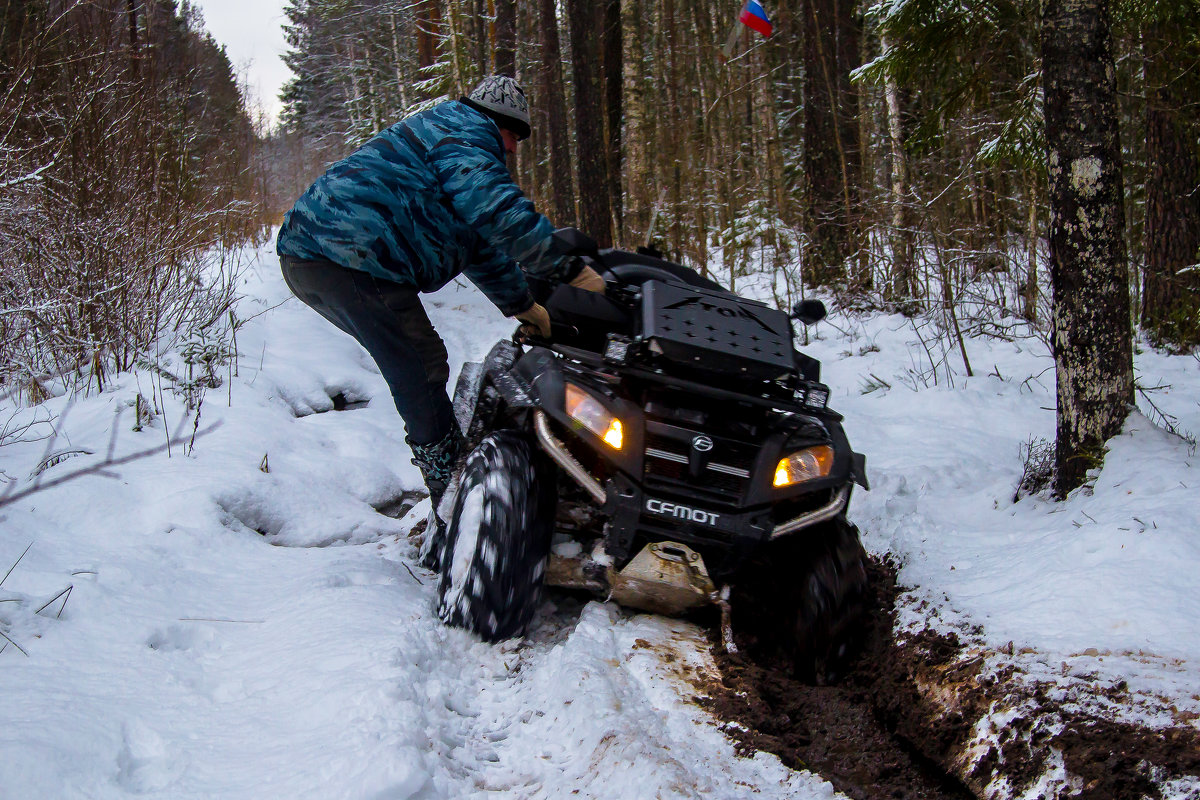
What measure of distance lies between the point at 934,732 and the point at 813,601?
54cm

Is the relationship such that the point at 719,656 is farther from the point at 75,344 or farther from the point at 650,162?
the point at 650,162

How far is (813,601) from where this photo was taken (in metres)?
2.72

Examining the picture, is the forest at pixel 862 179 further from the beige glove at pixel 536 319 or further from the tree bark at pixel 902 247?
the beige glove at pixel 536 319

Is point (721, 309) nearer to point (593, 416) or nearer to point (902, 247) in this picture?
point (593, 416)

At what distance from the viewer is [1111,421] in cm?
359

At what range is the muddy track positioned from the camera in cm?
191

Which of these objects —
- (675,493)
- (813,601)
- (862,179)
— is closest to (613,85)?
(862,179)

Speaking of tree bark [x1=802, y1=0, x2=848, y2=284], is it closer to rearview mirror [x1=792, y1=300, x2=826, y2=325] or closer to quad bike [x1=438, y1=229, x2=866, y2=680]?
rearview mirror [x1=792, y1=300, x2=826, y2=325]

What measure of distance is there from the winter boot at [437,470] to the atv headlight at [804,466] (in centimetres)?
150

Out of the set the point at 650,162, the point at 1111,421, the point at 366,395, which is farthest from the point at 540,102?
the point at 1111,421

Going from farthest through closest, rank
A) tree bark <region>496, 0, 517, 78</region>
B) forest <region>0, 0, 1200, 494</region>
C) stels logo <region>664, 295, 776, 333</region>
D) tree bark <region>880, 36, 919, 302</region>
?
tree bark <region>496, 0, 517, 78</region> → tree bark <region>880, 36, 919, 302</region> → forest <region>0, 0, 1200, 494</region> → stels logo <region>664, 295, 776, 333</region>

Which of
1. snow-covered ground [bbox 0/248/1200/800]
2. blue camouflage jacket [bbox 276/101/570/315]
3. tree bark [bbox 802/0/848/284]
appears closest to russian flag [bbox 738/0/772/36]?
tree bark [bbox 802/0/848/284]

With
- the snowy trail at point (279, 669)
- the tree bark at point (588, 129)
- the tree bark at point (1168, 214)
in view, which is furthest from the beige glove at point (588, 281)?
the tree bark at point (588, 129)

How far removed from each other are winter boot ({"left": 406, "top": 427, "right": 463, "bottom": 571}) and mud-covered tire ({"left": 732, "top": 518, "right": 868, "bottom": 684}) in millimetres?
1371
